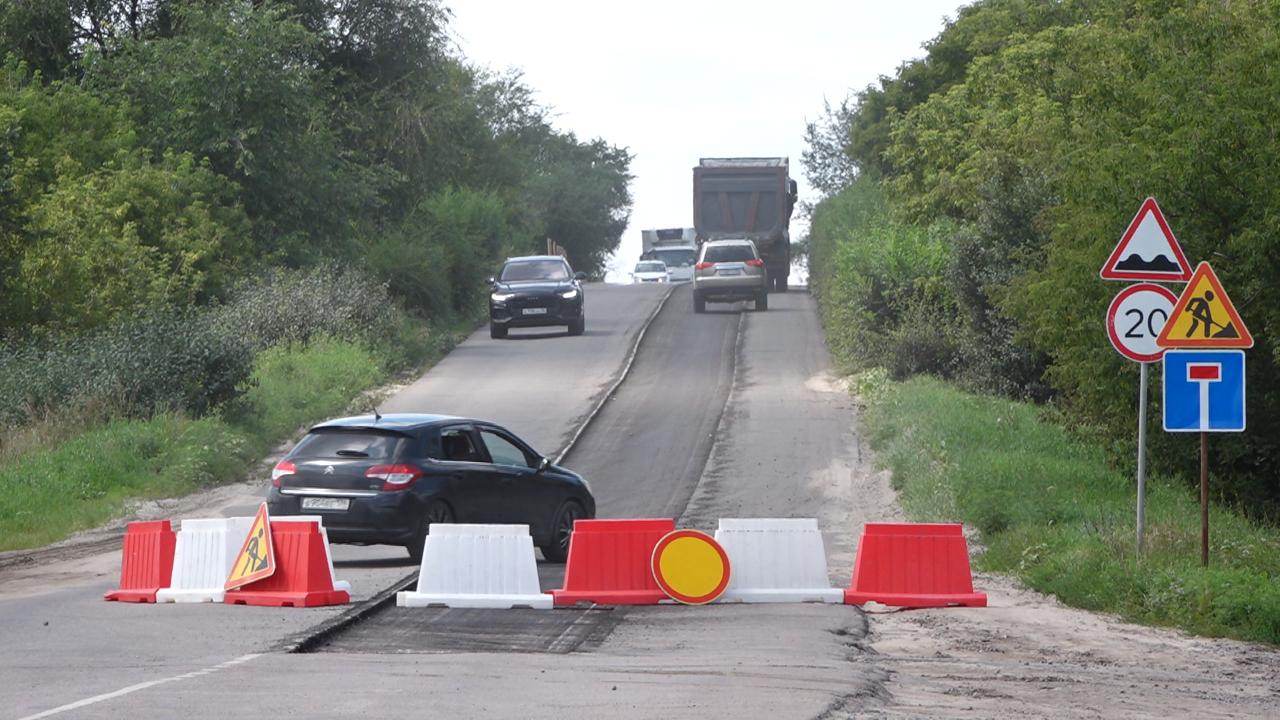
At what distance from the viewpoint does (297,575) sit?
37.0ft

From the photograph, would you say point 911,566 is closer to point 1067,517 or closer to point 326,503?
point 1067,517

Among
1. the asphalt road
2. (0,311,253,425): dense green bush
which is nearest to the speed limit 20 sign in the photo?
the asphalt road

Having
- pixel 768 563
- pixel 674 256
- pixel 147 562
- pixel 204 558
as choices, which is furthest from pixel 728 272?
pixel 674 256

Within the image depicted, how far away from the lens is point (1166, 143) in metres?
16.3

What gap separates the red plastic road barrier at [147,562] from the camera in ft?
39.3

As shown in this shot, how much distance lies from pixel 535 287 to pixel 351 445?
2502 centimetres

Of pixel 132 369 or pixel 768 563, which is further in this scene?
pixel 132 369

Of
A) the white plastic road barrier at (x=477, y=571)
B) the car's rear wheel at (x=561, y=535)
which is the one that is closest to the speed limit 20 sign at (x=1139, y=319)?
the white plastic road barrier at (x=477, y=571)

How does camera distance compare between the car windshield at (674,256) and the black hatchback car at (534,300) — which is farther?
the car windshield at (674,256)

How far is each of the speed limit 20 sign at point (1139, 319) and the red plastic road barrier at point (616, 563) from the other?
391 centimetres

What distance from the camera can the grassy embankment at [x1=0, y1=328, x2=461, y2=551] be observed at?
60.4ft

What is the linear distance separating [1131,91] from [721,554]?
8731 mm

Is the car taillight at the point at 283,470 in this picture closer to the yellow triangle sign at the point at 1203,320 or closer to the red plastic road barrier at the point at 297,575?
the red plastic road barrier at the point at 297,575

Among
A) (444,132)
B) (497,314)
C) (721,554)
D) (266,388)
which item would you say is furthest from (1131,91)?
(444,132)
